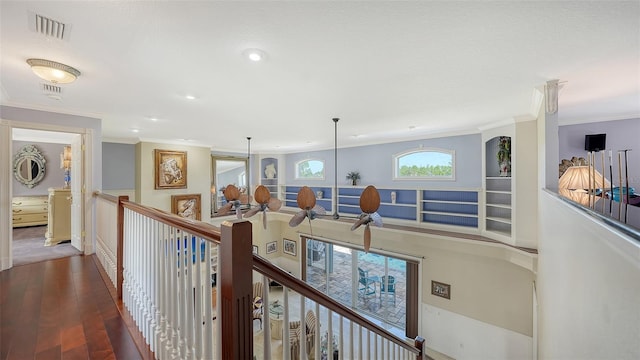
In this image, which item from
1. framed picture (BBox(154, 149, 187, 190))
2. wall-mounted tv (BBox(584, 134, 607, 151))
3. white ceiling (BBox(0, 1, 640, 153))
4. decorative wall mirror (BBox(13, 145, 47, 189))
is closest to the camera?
white ceiling (BBox(0, 1, 640, 153))

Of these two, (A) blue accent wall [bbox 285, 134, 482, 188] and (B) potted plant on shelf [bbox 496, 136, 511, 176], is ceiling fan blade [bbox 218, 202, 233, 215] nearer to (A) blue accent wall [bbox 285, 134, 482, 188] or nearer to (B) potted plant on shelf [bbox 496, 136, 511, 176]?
(A) blue accent wall [bbox 285, 134, 482, 188]

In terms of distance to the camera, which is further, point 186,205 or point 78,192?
point 186,205

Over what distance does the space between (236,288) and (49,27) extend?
206 cm

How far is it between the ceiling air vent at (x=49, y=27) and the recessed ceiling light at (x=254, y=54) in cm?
109

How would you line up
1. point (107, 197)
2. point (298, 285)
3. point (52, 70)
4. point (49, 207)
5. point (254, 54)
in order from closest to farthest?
1. point (298, 285)
2. point (254, 54)
3. point (52, 70)
4. point (107, 197)
5. point (49, 207)

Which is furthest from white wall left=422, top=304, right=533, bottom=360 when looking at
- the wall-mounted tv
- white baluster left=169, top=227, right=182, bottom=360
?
white baluster left=169, top=227, right=182, bottom=360

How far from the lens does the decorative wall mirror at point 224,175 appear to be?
7941 mm

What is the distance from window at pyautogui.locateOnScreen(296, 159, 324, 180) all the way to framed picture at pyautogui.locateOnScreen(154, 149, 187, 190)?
11.8 feet

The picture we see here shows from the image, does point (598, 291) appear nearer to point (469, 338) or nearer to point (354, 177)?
point (469, 338)

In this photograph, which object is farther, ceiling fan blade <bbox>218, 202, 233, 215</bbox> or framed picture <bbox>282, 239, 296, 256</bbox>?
framed picture <bbox>282, 239, 296, 256</bbox>

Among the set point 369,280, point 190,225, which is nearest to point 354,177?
point 369,280

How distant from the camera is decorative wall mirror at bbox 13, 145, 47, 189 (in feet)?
21.3

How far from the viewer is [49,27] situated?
1571mm

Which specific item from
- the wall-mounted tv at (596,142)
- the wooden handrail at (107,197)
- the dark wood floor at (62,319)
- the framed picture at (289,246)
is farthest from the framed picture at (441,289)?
the wooden handrail at (107,197)
